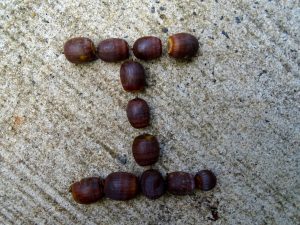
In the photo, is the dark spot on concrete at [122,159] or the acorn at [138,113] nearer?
the acorn at [138,113]

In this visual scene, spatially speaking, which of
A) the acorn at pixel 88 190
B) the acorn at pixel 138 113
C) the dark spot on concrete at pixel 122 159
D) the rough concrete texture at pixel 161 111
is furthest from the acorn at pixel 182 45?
the acorn at pixel 88 190

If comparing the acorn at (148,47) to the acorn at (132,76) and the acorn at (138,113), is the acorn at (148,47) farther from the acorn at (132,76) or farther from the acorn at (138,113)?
the acorn at (138,113)

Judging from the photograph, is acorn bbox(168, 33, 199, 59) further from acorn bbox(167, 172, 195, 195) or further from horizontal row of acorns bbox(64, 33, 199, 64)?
acorn bbox(167, 172, 195, 195)

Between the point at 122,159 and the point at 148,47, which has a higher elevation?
the point at 148,47

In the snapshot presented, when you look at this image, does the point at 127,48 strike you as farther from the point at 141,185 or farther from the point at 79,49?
the point at 141,185

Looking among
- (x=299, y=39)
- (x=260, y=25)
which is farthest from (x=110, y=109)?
(x=299, y=39)

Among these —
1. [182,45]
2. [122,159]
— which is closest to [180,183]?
[122,159]

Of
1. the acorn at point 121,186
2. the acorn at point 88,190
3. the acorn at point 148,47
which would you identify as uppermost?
the acorn at point 148,47

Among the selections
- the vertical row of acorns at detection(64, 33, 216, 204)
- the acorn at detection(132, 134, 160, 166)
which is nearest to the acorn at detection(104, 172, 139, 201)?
the vertical row of acorns at detection(64, 33, 216, 204)
